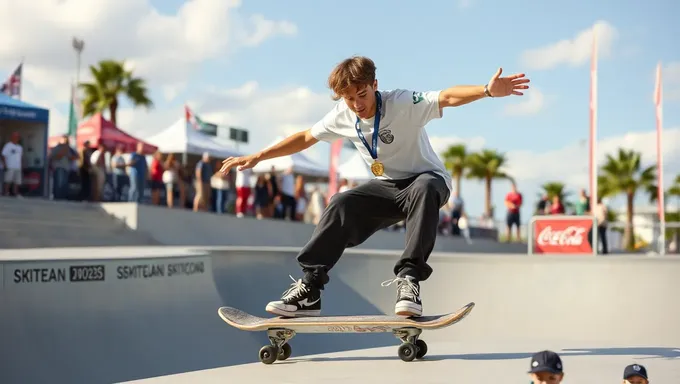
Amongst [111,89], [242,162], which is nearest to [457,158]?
[111,89]

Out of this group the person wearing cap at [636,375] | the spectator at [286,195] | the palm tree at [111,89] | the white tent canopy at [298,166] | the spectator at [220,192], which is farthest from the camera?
the palm tree at [111,89]

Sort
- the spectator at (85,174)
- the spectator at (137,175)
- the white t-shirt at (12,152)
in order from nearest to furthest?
the white t-shirt at (12,152), the spectator at (85,174), the spectator at (137,175)

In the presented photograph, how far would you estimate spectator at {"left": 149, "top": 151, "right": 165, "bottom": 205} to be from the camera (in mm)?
16781

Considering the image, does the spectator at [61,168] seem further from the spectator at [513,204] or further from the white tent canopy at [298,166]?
the spectator at [513,204]

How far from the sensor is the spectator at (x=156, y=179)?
55.1 feet

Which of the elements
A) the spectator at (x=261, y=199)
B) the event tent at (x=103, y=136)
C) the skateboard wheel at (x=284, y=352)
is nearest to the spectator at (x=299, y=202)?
the spectator at (x=261, y=199)

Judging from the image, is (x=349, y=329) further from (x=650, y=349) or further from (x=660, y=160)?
(x=660, y=160)

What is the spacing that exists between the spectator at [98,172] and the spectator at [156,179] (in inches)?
45.7

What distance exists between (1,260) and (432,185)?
3.70 metres

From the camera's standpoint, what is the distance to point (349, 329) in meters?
4.93

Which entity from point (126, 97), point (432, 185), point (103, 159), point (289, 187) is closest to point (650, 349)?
point (432, 185)

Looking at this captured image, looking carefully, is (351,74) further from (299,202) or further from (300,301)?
→ (299,202)

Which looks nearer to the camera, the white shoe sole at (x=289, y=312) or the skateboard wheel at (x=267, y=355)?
the skateboard wheel at (x=267, y=355)

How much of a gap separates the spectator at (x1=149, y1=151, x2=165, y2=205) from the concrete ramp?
7.18 meters
